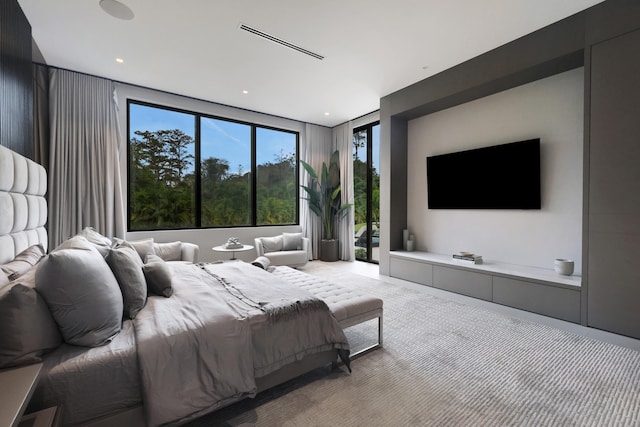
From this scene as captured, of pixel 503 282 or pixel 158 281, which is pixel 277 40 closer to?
pixel 158 281

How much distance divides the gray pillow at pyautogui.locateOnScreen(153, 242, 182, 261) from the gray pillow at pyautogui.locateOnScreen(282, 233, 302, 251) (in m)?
1.88

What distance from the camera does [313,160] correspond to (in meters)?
6.39

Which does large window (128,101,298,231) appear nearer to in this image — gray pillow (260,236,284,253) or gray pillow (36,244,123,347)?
gray pillow (260,236,284,253)

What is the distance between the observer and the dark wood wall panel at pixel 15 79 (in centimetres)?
215

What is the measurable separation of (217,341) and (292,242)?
3955 mm

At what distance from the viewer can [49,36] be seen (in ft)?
10.0

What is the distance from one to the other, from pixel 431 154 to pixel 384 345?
3303mm

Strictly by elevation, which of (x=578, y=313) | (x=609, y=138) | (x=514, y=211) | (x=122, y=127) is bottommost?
(x=578, y=313)

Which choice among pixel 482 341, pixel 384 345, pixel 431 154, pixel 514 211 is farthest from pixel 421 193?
A: pixel 384 345

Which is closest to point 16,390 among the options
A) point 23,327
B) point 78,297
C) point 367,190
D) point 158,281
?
point 23,327

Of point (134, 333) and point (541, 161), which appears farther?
point (541, 161)

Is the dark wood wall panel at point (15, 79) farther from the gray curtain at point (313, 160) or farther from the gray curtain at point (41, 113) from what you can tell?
the gray curtain at point (313, 160)

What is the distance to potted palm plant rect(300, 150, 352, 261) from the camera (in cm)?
607

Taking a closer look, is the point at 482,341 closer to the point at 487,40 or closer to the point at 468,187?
the point at 468,187
